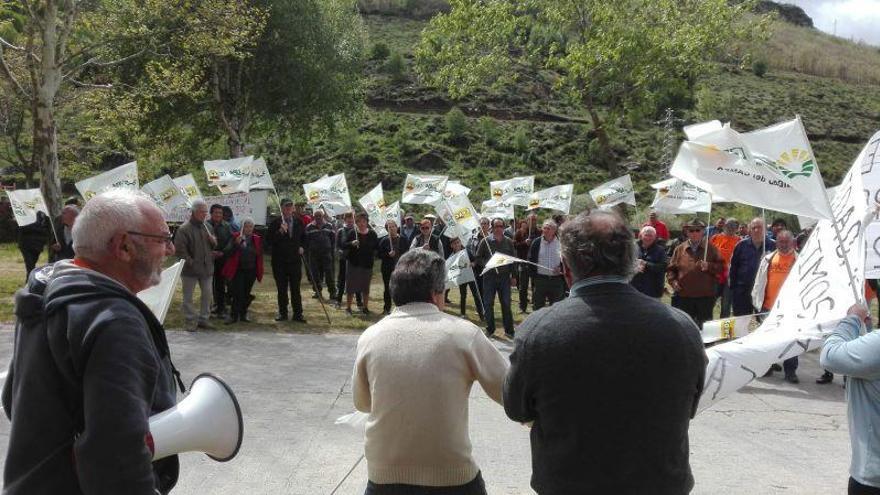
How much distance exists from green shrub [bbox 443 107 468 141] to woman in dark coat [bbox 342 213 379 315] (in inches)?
1406

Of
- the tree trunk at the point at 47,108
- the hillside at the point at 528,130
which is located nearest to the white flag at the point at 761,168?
the tree trunk at the point at 47,108

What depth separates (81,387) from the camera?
2.17m

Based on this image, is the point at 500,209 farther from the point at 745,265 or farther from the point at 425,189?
the point at 745,265

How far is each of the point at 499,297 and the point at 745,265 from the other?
365 centimetres

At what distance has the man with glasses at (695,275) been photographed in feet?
36.0

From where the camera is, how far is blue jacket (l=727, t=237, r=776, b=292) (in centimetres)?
1103

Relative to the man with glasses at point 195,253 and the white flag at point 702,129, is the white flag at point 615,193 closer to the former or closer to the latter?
the man with glasses at point 195,253

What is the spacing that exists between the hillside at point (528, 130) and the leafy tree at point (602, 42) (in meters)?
15.7

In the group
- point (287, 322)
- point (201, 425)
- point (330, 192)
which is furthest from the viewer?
point (330, 192)

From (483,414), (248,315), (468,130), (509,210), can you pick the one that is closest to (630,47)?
(509,210)

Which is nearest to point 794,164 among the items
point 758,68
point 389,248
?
point 389,248

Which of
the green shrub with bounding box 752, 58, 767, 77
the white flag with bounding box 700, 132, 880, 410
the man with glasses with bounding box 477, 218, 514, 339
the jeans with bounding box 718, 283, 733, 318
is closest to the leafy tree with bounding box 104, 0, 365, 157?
the man with glasses with bounding box 477, 218, 514, 339

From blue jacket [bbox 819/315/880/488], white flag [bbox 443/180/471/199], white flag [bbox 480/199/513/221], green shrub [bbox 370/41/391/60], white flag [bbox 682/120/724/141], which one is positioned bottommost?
white flag [bbox 480/199/513/221]

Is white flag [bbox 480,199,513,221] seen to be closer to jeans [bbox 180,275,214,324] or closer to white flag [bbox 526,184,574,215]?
white flag [bbox 526,184,574,215]
